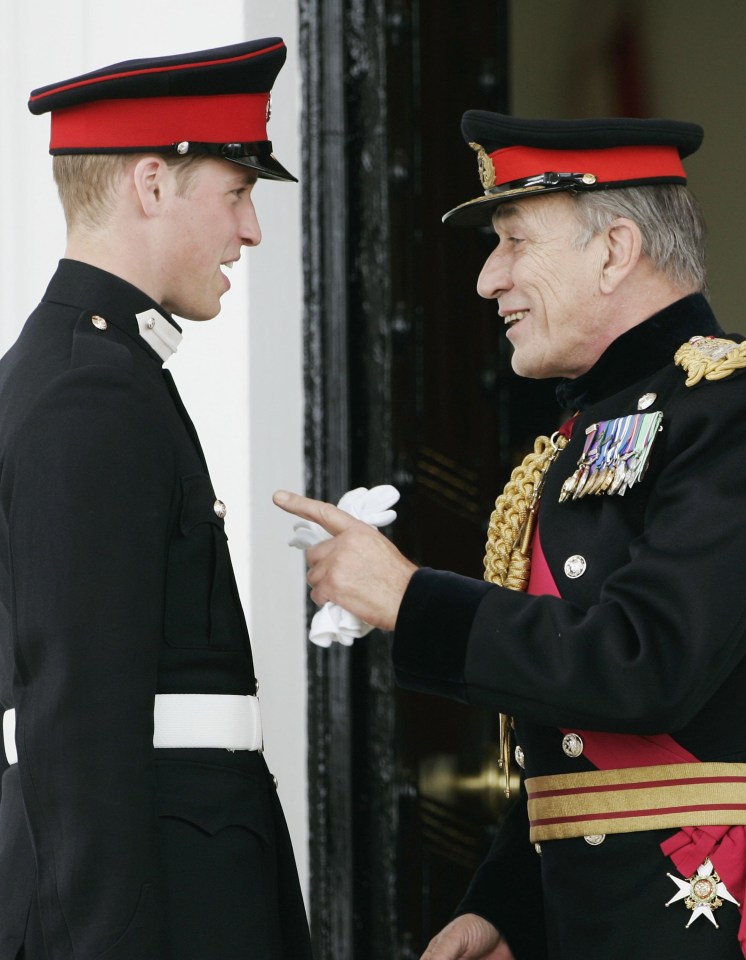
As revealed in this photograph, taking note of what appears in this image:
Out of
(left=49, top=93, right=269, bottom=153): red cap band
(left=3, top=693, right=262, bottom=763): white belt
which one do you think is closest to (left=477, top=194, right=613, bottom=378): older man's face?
(left=49, top=93, right=269, bottom=153): red cap band

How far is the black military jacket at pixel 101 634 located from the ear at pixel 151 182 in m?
0.15

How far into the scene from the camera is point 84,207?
1975 mm

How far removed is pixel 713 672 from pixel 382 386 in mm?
1664

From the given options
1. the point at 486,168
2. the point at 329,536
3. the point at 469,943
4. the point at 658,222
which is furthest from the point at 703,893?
the point at 486,168

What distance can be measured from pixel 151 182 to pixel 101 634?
26.0 inches

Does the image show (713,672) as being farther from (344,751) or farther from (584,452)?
(344,751)

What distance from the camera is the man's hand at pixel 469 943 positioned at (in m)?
2.07

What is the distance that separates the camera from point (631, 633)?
1.75 m

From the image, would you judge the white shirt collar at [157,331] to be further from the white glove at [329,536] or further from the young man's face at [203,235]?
the white glove at [329,536]

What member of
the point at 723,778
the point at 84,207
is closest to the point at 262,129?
the point at 84,207

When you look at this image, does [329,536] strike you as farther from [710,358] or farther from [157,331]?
[710,358]

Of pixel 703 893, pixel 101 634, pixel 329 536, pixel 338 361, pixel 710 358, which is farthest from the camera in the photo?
pixel 338 361

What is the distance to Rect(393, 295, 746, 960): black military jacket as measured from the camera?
5.69 feet

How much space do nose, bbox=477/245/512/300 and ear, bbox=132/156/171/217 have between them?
494 mm
